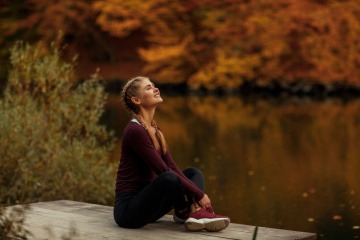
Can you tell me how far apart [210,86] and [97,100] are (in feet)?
59.7

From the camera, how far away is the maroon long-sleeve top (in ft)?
17.9

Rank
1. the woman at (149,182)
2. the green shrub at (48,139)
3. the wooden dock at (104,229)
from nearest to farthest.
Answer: the wooden dock at (104,229)
the woman at (149,182)
the green shrub at (48,139)

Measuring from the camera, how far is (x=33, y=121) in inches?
345

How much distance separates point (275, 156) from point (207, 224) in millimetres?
8383

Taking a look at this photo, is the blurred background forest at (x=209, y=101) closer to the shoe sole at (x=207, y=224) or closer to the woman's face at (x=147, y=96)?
the woman's face at (x=147, y=96)

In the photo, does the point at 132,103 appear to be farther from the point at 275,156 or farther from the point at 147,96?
the point at 275,156

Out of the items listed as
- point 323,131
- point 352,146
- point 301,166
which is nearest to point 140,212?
point 301,166

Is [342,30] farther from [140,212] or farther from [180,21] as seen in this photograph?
[140,212]

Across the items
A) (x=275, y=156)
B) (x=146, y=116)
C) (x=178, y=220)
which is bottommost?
(x=275, y=156)

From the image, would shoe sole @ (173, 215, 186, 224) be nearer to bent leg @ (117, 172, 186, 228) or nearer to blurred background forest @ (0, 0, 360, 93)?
bent leg @ (117, 172, 186, 228)

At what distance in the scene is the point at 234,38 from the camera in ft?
89.0

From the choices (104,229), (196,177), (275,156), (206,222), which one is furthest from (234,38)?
(206,222)

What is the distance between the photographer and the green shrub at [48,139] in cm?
842

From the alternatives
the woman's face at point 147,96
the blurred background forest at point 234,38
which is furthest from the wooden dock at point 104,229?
the blurred background forest at point 234,38
